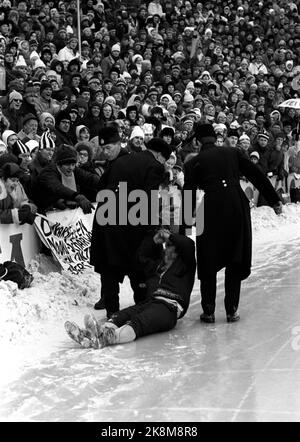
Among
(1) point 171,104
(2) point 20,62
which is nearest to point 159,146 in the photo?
(2) point 20,62

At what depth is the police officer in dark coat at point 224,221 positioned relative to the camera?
21.0ft

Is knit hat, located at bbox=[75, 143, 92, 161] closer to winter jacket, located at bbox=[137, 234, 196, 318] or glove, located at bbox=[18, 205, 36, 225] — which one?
glove, located at bbox=[18, 205, 36, 225]

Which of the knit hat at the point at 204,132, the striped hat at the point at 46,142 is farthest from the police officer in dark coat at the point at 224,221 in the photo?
the striped hat at the point at 46,142

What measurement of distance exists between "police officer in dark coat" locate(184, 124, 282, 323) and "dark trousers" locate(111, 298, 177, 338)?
51cm

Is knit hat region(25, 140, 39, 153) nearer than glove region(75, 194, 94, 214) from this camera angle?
No

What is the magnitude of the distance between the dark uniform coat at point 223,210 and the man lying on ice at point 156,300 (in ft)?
0.55

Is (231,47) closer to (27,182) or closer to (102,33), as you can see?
(102,33)

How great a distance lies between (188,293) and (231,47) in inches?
630

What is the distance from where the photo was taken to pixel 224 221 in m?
6.41

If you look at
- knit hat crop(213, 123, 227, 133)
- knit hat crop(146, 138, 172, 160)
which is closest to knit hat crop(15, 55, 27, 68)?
knit hat crop(213, 123, 227, 133)

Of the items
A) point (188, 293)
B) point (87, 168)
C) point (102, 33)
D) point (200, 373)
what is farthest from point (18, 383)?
point (102, 33)

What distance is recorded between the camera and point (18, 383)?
16.3ft

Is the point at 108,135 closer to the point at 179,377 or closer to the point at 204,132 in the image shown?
the point at 204,132

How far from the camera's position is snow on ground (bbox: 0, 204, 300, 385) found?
5652 mm
